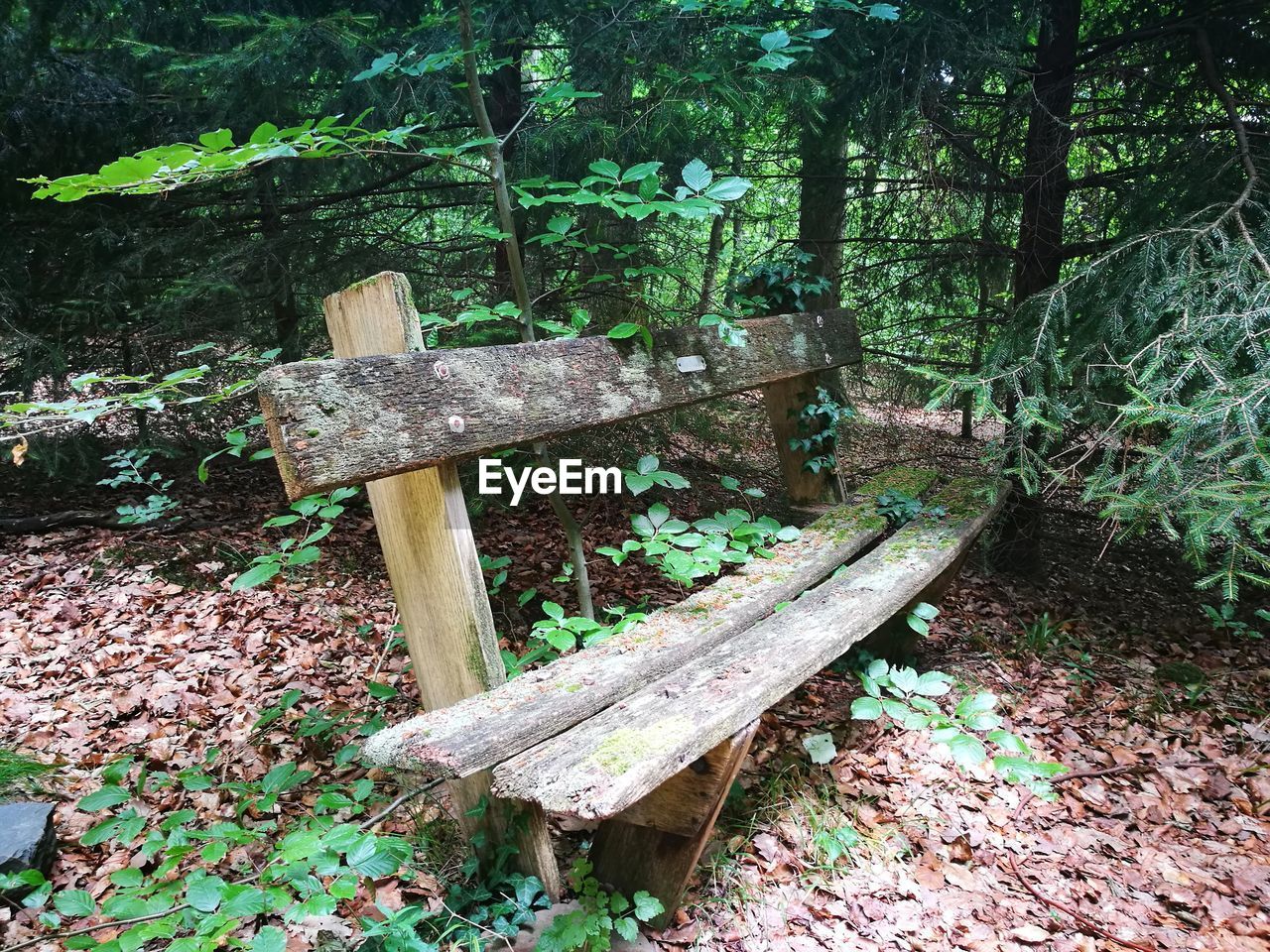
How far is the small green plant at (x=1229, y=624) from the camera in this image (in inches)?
175

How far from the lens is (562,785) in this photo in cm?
175

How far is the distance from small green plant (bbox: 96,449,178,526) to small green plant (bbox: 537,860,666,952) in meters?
2.98

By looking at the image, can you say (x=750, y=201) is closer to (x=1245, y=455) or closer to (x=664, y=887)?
(x=1245, y=455)

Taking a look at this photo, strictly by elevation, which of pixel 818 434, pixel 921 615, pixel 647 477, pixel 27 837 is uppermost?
pixel 647 477

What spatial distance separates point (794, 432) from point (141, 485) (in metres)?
4.75

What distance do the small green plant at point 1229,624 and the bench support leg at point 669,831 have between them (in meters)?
4.08

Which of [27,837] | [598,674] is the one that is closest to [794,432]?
[598,674]

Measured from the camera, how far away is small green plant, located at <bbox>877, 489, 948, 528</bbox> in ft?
13.3

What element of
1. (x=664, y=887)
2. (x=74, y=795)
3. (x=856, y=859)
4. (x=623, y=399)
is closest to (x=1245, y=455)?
(x=856, y=859)

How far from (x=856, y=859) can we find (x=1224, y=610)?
3.51m

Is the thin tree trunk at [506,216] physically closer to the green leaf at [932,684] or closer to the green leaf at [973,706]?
the green leaf at [932,684]

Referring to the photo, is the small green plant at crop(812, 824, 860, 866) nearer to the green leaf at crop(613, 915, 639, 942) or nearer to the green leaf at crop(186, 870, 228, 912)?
the green leaf at crop(613, 915, 639, 942)

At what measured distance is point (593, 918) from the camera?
6.92ft

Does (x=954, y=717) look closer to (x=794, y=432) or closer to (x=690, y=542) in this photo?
(x=690, y=542)
